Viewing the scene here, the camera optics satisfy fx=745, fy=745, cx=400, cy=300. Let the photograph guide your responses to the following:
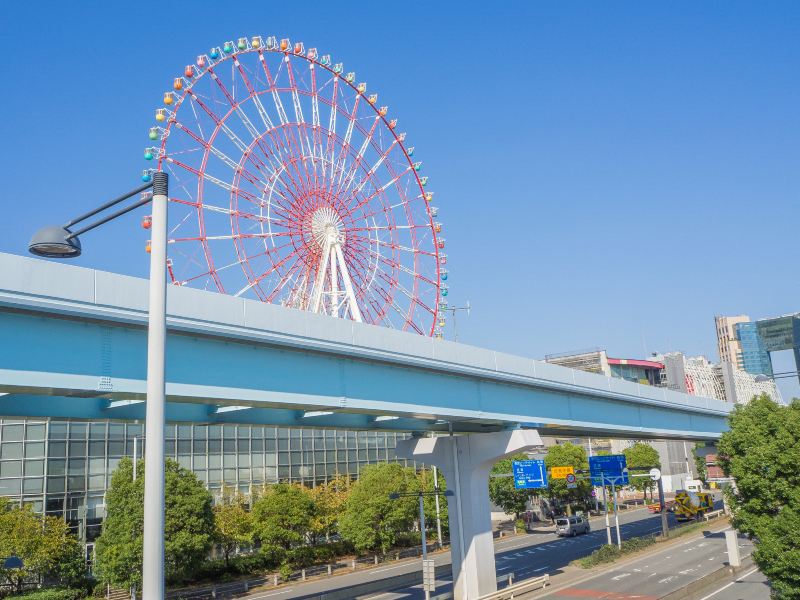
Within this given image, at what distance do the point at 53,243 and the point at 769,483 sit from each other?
74.0 ft

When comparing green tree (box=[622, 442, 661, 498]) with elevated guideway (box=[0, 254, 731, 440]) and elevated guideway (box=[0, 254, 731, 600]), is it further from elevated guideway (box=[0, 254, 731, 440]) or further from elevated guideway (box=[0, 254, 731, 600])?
elevated guideway (box=[0, 254, 731, 440])

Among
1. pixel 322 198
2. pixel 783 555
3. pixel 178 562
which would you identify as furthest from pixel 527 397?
pixel 178 562

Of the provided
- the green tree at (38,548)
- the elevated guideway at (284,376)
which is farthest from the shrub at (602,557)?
the green tree at (38,548)

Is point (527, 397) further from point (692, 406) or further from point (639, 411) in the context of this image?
point (692, 406)

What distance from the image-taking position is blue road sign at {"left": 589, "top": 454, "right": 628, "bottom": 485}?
53.4 meters

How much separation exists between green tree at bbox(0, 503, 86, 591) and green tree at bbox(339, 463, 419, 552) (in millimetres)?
18103

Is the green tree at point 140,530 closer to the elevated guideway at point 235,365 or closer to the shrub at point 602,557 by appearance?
the elevated guideway at point 235,365

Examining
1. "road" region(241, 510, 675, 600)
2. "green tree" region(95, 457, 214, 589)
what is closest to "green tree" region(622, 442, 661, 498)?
"road" region(241, 510, 675, 600)

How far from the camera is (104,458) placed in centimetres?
5381

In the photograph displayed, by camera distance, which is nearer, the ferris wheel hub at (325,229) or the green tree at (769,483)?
the green tree at (769,483)

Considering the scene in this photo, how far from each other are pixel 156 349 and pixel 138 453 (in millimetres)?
51412

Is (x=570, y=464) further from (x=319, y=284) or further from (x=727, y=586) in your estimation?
(x=319, y=284)

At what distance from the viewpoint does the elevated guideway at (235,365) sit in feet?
49.8

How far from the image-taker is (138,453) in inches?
2227
